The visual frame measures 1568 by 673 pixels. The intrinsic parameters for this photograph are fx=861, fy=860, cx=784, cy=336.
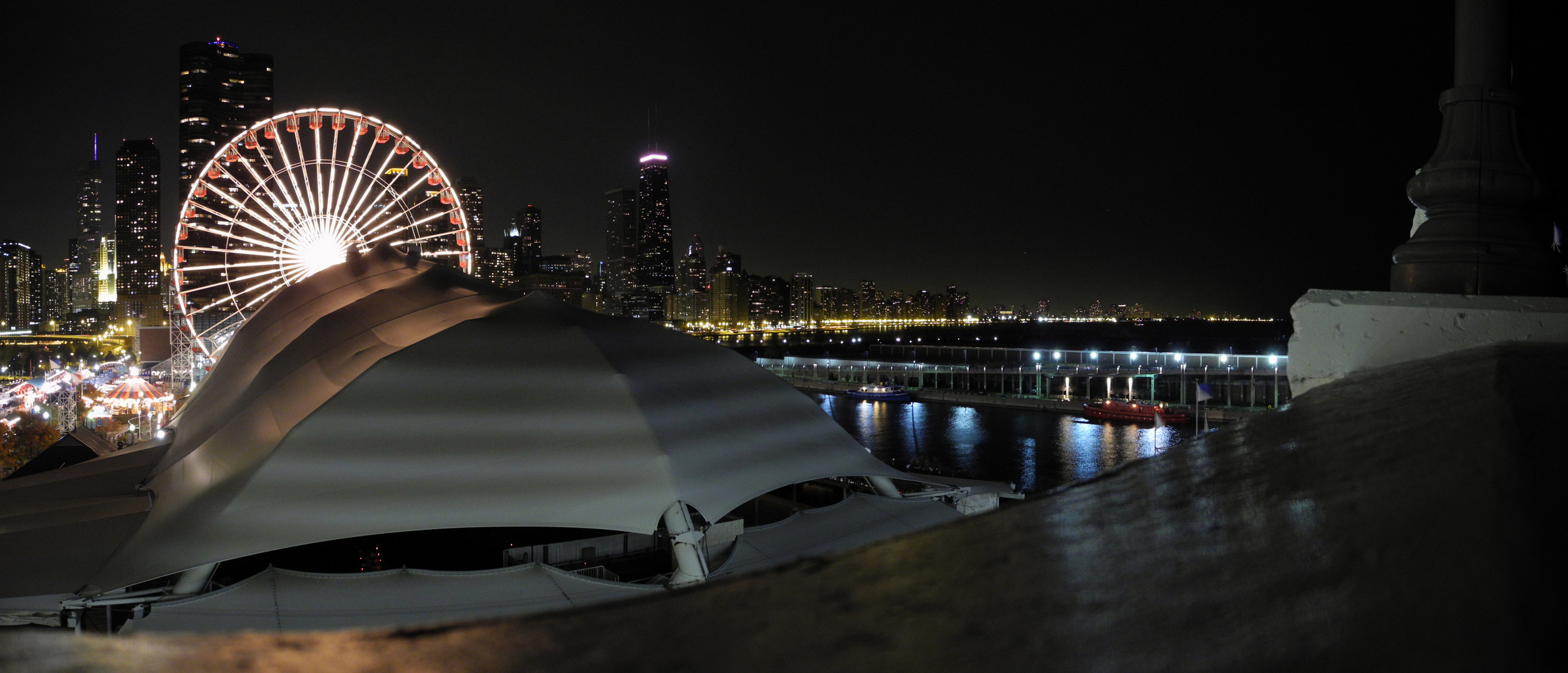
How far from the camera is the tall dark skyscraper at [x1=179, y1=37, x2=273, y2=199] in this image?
17575 centimetres

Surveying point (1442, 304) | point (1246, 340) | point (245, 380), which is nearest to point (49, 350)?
point (245, 380)

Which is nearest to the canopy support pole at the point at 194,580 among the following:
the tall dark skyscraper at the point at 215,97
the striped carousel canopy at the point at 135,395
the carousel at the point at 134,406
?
the carousel at the point at 134,406

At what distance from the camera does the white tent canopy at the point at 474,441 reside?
37.6 feet

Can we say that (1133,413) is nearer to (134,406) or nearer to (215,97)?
(134,406)

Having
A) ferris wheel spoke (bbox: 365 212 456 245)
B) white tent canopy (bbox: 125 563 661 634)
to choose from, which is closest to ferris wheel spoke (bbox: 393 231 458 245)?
ferris wheel spoke (bbox: 365 212 456 245)

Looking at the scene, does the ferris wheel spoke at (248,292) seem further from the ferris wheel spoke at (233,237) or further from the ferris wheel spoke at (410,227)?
the ferris wheel spoke at (410,227)

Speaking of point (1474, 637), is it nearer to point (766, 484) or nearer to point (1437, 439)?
point (1437, 439)

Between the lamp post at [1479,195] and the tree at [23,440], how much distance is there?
147 feet

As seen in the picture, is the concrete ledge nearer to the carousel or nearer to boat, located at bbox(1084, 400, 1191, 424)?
the carousel

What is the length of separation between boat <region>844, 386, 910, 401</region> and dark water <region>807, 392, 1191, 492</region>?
3077mm

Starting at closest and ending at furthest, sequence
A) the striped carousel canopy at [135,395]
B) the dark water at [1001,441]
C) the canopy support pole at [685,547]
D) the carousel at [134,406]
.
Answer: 1. the canopy support pole at [685,547]
2. the dark water at [1001,441]
3. the carousel at [134,406]
4. the striped carousel canopy at [135,395]

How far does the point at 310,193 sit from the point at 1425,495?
34.5m

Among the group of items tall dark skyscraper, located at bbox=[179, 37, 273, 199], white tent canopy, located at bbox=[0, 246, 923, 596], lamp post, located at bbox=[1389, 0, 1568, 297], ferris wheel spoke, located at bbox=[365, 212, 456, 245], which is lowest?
white tent canopy, located at bbox=[0, 246, 923, 596]

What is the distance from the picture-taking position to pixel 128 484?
1500 centimetres
